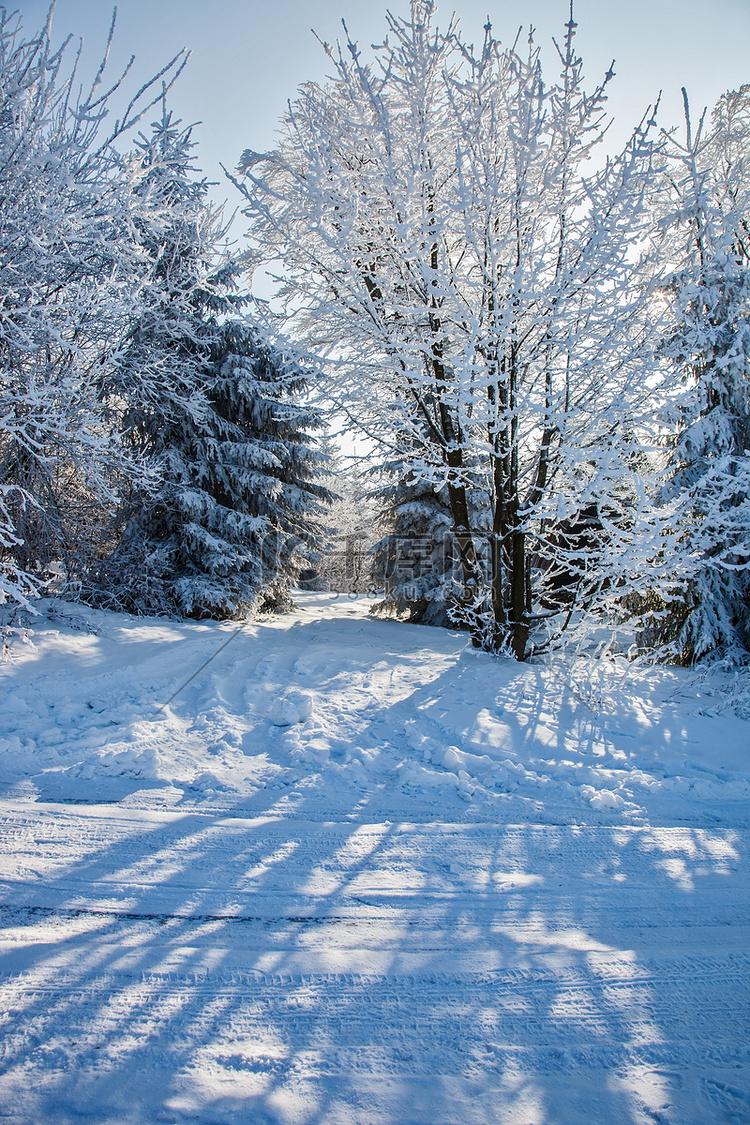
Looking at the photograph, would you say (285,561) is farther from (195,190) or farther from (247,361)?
(195,190)

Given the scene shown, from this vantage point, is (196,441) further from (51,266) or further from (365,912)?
(365,912)

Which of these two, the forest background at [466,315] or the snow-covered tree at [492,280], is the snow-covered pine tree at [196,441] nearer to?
the forest background at [466,315]

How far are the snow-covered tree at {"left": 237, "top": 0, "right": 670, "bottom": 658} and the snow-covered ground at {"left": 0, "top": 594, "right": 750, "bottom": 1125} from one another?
2.33 meters

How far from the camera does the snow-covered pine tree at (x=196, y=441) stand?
29.2 ft

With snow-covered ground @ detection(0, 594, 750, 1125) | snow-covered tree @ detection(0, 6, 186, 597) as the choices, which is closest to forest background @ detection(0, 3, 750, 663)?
snow-covered tree @ detection(0, 6, 186, 597)

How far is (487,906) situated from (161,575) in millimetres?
8916

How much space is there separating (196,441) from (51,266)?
5207 millimetres

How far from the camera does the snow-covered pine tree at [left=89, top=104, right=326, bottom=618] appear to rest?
8.91 metres

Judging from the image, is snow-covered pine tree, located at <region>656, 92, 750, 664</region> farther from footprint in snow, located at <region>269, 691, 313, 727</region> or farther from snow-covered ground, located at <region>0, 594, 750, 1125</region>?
footprint in snow, located at <region>269, 691, 313, 727</region>

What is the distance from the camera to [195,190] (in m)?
10.5

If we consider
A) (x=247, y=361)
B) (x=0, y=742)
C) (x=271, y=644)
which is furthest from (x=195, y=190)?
(x=0, y=742)

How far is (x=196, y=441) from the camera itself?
10297mm

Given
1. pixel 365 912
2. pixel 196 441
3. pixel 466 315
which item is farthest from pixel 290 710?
pixel 196 441

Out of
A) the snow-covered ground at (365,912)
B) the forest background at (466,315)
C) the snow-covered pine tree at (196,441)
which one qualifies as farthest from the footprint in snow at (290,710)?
the snow-covered pine tree at (196,441)
